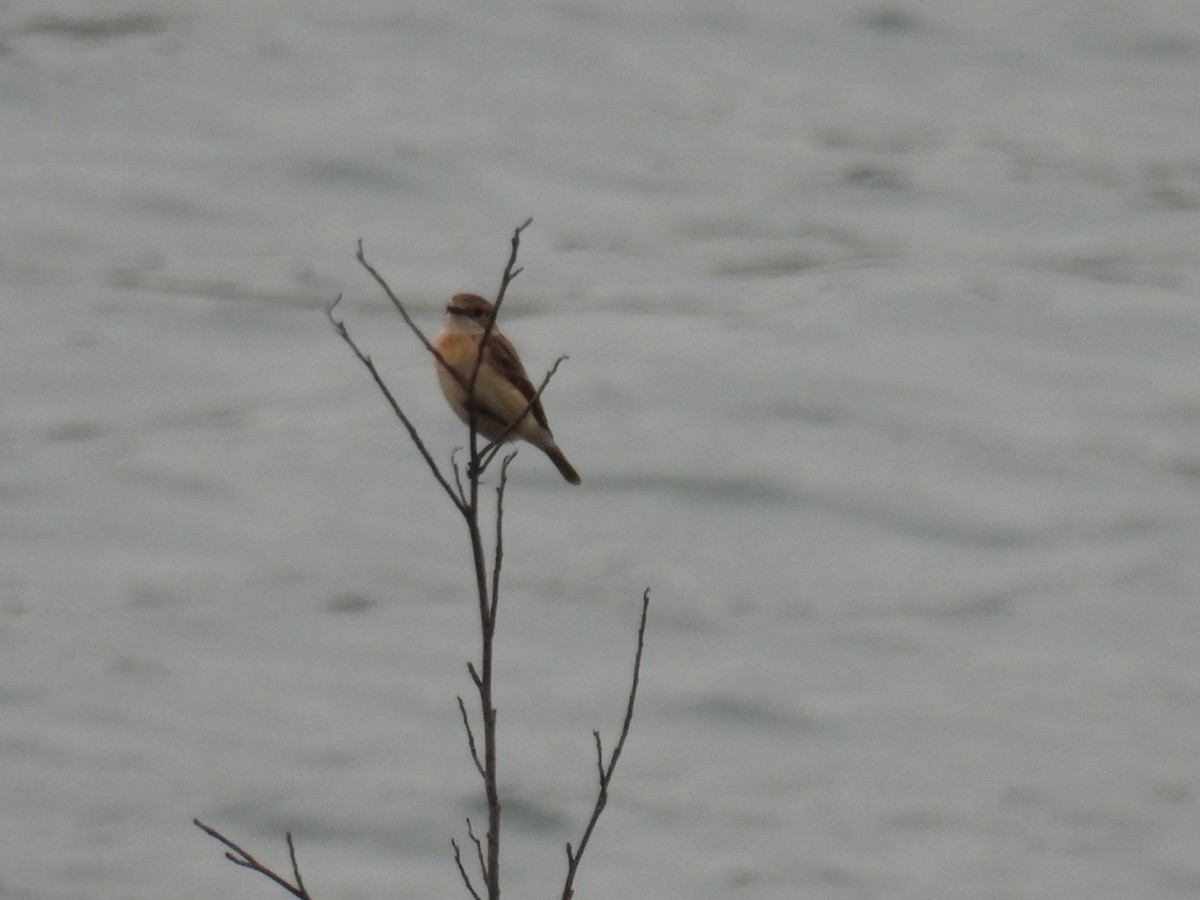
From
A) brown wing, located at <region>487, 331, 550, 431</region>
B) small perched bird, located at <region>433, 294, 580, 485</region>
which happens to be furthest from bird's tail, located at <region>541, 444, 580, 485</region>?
brown wing, located at <region>487, 331, 550, 431</region>

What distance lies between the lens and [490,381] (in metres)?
7.11

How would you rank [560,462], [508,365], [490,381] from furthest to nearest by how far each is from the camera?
[560,462] → [508,365] → [490,381]

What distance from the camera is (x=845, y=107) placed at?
24375mm

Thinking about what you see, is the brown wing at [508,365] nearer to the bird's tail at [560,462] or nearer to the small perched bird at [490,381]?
the small perched bird at [490,381]

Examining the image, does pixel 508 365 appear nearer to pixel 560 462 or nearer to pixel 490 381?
pixel 490 381

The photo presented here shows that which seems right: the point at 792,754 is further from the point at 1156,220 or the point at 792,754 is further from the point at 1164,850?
the point at 1156,220

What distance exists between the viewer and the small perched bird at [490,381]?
22.8 ft

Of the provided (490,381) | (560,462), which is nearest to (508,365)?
(490,381)

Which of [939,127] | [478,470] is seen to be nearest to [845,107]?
[939,127]

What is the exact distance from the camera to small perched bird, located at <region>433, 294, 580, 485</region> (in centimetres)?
695

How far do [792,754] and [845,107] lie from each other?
30.1 ft

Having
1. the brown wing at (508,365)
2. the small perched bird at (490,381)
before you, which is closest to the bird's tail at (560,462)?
the small perched bird at (490,381)

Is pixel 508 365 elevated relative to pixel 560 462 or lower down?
elevated

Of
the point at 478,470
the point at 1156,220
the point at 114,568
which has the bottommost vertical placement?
Result: the point at 114,568
